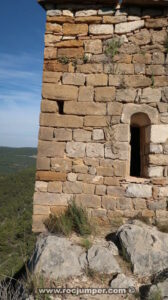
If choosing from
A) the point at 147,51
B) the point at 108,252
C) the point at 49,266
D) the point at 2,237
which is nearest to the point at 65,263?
the point at 49,266

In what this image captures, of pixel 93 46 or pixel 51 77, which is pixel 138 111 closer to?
pixel 93 46

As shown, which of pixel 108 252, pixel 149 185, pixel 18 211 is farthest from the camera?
pixel 18 211

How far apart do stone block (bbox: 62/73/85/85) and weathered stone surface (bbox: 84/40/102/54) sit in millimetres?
501

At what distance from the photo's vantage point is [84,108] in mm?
4336

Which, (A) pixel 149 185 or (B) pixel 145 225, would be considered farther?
(A) pixel 149 185

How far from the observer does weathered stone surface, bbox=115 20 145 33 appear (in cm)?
442

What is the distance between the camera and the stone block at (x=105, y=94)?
4.33 metres

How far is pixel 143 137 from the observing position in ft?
15.1

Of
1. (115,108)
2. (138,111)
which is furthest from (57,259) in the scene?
(138,111)

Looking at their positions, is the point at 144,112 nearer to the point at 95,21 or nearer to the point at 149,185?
the point at 149,185

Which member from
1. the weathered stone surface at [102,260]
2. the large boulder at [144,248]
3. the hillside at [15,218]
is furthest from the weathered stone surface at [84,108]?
the hillside at [15,218]

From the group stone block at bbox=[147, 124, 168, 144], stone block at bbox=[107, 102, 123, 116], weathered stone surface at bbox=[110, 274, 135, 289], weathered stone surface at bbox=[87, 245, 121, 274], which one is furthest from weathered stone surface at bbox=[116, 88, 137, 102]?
weathered stone surface at bbox=[110, 274, 135, 289]

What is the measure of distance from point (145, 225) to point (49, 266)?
64.7 inches

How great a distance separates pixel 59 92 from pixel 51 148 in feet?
3.33
